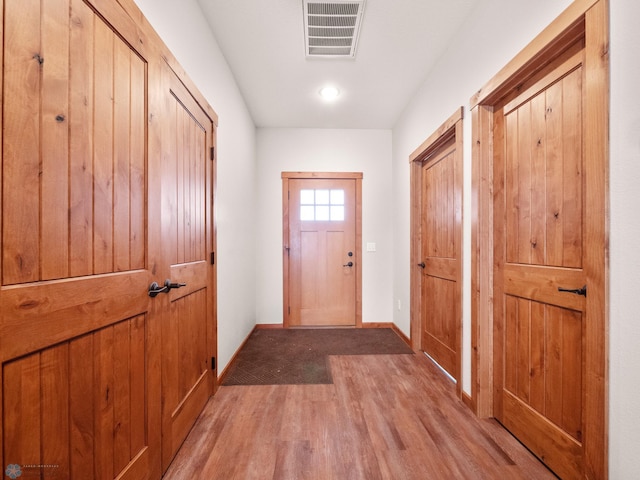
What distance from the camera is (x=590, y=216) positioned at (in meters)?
1.19

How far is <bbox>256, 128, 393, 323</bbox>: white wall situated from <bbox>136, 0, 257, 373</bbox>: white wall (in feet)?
0.67

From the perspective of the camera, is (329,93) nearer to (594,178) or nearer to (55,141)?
(594,178)

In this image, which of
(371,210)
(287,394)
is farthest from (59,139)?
(371,210)

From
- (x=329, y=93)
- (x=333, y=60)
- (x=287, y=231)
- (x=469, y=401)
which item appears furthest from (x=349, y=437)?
(x=329, y=93)

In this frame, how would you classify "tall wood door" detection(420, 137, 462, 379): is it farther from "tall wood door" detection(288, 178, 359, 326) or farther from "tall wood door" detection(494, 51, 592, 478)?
"tall wood door" detection(288, 178, 359, 326)

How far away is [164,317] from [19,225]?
0.83 metres

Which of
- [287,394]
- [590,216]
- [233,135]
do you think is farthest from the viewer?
[233,135]

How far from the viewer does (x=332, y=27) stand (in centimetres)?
215

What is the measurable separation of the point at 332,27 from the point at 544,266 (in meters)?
2.08

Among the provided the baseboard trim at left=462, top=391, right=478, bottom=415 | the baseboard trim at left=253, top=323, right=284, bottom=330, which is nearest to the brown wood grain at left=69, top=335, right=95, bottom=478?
the baseboard trim at left=462, top=391, right=478, bottom=415

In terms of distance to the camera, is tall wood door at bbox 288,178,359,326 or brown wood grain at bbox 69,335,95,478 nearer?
brown wood grain at bbox 69,335,95,478

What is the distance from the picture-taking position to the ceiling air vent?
1.95 m

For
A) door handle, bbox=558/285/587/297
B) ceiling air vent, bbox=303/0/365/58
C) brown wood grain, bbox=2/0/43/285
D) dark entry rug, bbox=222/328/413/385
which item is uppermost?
ceiling air vent, bbox=303/0/365/58

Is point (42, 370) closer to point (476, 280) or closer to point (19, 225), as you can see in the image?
point (19, 225)
